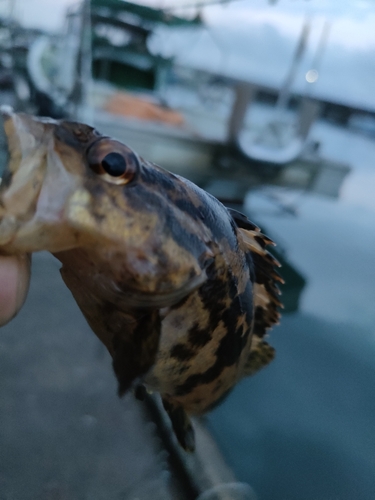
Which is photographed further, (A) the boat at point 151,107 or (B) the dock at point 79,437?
(A) the boat at point 151,107

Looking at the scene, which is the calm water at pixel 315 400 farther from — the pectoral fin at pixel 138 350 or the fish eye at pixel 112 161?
the fish eye at pixel 112 161

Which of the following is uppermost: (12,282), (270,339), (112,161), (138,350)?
(112,161)

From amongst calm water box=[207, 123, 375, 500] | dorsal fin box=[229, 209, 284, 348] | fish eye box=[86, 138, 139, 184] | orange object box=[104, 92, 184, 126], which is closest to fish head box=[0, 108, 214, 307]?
fish eye box=[86, 138, 139, 184]

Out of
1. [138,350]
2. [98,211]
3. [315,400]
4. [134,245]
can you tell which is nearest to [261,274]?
[138,350]

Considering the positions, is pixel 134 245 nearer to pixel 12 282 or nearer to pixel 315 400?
pixel 12 282

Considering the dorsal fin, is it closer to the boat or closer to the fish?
the fish

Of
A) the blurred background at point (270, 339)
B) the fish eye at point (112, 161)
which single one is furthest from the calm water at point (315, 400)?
the fish eye at point (112, 161)

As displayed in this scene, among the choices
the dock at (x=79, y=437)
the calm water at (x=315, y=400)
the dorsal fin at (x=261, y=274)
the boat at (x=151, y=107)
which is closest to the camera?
the dorsal fin at (x=261, y=274)

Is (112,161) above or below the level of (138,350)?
above

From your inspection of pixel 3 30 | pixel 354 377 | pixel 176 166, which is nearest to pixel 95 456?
pixel 354 377
